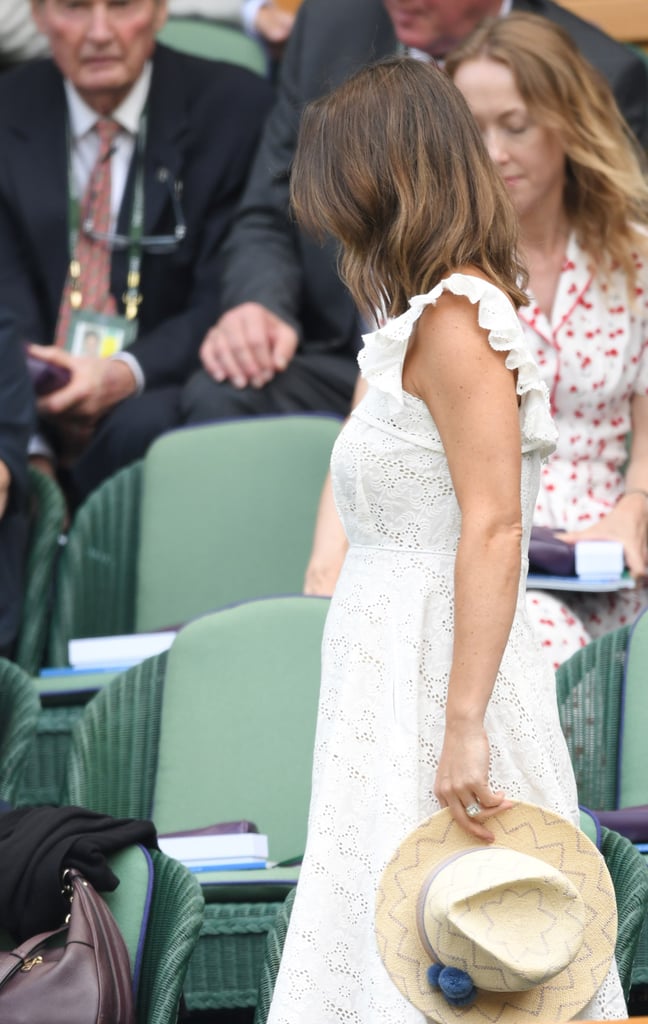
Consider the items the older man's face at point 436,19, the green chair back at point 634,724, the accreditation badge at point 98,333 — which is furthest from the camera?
the accreditation badge at point 98,333

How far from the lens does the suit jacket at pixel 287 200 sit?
421 cm

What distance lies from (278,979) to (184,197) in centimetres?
281

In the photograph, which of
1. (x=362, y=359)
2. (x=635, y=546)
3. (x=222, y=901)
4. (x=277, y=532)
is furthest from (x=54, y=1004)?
(x=277, y=532)

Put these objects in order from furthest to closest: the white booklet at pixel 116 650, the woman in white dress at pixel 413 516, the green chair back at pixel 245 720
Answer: the white booklet at pixel 116 650
the green chair back at pixel 245 720
the woman in white dress at pixel 413 516

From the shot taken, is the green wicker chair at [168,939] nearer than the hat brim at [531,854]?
No

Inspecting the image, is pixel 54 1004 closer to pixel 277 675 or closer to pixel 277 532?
pixel 277 675

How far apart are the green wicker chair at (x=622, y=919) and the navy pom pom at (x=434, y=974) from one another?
32cm

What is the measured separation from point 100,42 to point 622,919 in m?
2.96

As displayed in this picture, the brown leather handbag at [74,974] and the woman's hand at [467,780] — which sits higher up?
the woman's hand at [467,780]

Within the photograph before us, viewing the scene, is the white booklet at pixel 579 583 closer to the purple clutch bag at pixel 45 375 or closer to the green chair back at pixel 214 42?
the purple clutch bag at pixel 45 375

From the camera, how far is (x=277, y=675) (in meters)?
3.02

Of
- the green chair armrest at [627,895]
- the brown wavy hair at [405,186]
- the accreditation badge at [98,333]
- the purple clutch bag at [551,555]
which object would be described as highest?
the brown wavy hair at [405,186]

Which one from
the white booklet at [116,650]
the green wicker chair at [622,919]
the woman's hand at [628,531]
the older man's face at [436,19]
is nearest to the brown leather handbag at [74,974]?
the green wicker chair at [622,919]

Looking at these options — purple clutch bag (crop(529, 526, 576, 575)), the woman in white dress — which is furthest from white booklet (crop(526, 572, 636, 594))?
the woman in white dress
